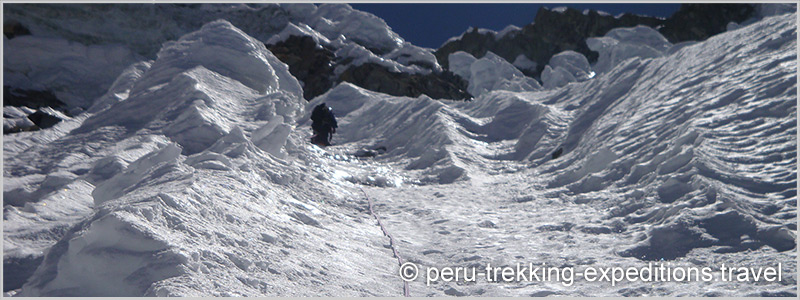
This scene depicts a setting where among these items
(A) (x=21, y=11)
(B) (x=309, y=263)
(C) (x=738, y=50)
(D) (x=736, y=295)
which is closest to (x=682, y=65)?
(C) (x=738, y=50)

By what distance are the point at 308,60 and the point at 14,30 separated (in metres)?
18.4

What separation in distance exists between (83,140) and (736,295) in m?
9.33

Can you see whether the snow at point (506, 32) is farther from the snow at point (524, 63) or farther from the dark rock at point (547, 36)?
the snow at point (524, 63)

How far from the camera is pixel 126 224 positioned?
404 cm

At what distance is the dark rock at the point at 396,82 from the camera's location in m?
30.5

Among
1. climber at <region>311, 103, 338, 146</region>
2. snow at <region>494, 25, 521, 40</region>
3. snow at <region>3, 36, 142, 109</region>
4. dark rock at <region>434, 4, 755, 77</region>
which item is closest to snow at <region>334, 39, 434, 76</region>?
snow at <region>3, 36, 142, 109</region>

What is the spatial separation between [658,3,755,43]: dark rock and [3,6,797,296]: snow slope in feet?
165

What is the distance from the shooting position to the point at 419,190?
31.1 ft

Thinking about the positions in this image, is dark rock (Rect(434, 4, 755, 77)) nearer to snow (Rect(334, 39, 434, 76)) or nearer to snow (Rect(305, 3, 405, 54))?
snow (Rect(305, 3, 405, 54))

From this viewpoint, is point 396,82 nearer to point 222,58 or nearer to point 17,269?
point 222,58

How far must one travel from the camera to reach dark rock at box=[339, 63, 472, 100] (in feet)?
100

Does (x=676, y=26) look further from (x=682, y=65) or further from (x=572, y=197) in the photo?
(x=572, y=197)

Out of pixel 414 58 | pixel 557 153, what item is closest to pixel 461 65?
pixel 414 58

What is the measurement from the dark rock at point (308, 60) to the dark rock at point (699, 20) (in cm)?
3989
